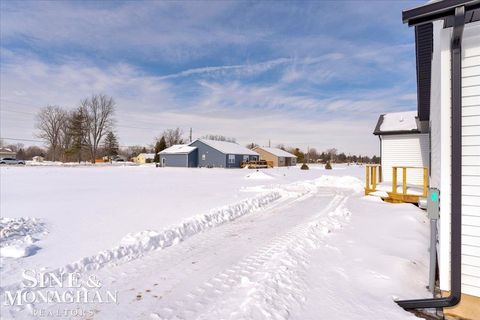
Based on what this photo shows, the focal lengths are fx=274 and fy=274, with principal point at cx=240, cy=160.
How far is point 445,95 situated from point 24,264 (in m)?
6.64

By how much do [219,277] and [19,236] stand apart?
4.62m

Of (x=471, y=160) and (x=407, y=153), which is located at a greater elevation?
(x=407, y=153)

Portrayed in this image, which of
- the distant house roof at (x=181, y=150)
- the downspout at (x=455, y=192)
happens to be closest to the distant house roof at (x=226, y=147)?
the distant house roof at (x=181, y=150)

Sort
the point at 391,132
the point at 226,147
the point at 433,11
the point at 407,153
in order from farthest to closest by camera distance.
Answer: the point at 226,147 < the point at 391,132 < the point at 407,153 < the point at 433,11

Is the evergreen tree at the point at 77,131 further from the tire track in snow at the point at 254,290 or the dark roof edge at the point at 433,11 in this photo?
the dark roof edge at the point at 433,11

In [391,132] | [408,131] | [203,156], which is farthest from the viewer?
[203,156]

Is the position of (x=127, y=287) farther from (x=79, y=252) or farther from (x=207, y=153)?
(x=207, y=153)

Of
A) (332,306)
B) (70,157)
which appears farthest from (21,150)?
(332,306)

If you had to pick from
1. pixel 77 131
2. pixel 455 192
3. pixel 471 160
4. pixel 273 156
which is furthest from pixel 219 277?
pixel 77 131

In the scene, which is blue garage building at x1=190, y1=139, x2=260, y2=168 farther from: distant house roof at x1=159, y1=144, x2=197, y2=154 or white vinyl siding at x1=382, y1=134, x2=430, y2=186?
white vinyl siding at x1=382, y1=134, x2=430, y2=186

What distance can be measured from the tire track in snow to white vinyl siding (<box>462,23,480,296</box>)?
2041 mm

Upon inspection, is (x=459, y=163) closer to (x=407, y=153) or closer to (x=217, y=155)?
(x=407, y=153)

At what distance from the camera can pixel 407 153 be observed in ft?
47.0

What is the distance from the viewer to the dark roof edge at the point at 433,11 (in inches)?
121
